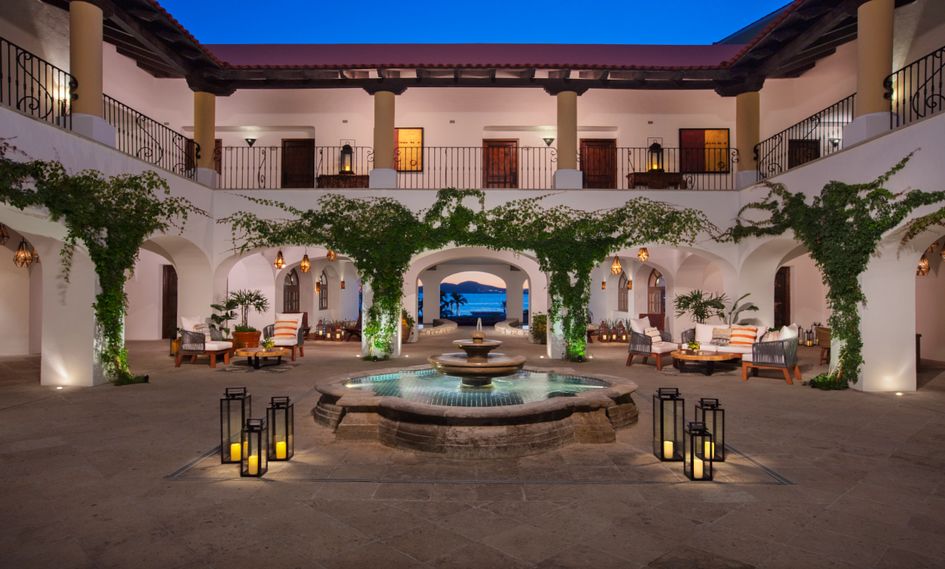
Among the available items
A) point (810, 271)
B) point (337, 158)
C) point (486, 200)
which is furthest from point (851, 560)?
point (810, 271)

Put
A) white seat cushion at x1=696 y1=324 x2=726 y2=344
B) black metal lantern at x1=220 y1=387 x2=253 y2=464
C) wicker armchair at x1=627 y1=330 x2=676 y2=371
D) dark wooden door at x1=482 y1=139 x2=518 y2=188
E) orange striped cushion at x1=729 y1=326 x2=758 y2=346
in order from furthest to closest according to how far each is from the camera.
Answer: dark wooden door at x1=482 y1=139 x2=518 y2=188 → white seat cushion at x1=696 y1=324 x2=726 y2=344 → wicker armchair at x1=627 y1=330 x2=676 y2=371 → orange striped cushion at x1=729 y1=326 x2=758 y2=346 → black metal lantern at x1=220 y1=387 x2=253 y2=464

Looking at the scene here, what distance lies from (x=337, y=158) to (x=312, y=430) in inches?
423

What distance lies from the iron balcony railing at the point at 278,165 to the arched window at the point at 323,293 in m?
5.33

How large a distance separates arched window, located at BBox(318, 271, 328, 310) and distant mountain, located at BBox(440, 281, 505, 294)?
7.75 metres

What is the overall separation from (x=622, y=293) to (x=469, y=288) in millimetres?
10062

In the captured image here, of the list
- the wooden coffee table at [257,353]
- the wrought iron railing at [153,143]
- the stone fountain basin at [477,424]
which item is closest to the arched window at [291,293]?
the wrought iron railing at [153,143]

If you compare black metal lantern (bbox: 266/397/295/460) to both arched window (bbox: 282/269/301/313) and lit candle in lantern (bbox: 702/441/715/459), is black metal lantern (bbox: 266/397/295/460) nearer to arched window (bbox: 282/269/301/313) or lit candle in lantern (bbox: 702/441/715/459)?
lit candle in lantern (bbox: 702/441/715/459)

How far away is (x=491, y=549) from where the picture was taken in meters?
3.45

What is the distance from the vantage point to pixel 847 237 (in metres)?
9.33

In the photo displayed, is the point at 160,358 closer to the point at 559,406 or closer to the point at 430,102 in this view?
the point at 430,102

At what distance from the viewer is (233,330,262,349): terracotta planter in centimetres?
1365

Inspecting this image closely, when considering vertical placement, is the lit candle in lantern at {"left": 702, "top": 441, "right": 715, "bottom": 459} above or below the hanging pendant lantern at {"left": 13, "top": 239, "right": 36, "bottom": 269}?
below

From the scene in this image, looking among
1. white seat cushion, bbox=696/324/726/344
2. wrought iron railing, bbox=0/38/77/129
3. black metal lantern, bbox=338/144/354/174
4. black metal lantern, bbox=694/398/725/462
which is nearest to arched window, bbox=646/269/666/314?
white seat cushion, bbox=696/324/726/344

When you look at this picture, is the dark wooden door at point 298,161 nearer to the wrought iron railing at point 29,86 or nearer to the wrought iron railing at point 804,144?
the wrought iron railing at point 29,86
